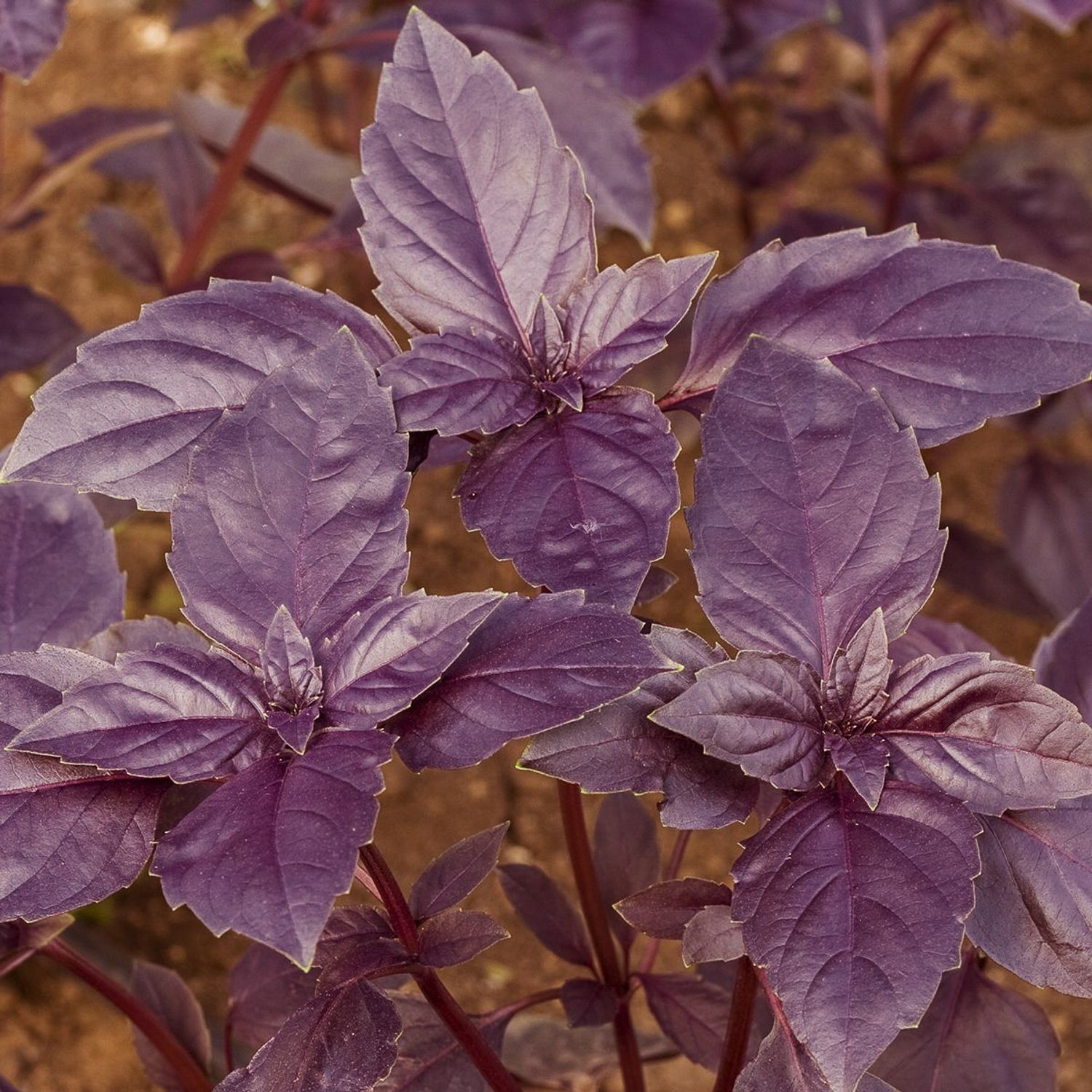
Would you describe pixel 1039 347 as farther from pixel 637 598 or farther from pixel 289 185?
pixel 289 185

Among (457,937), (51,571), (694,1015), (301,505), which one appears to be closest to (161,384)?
(301,505)

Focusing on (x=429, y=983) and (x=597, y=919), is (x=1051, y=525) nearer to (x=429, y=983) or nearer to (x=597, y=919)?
A: (x=597, y=919)

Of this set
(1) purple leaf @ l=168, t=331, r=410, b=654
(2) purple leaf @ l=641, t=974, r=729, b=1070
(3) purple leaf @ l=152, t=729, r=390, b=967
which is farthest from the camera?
(2) purple leaf @ l=641, t=974, r=729, b=1070

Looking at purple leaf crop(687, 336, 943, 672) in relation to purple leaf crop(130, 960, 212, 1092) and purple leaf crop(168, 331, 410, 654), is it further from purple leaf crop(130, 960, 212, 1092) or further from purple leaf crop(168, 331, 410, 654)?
purple leaf crop(130, 960, 212, 1092)

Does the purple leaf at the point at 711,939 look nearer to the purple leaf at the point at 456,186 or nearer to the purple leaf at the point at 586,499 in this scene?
the purple leaf at the point at 586,499

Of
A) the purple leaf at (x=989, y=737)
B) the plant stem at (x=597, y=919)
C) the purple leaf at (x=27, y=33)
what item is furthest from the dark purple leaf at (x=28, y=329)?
the purple leaf at (x=989, y=737)

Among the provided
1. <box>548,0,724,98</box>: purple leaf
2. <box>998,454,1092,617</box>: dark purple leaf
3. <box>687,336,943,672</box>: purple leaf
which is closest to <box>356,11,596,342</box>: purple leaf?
<box>687,336,943,672</box>: purple leaf

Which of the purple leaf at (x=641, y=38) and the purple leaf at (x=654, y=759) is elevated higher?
the purple leaf at (x=641, y=38)
